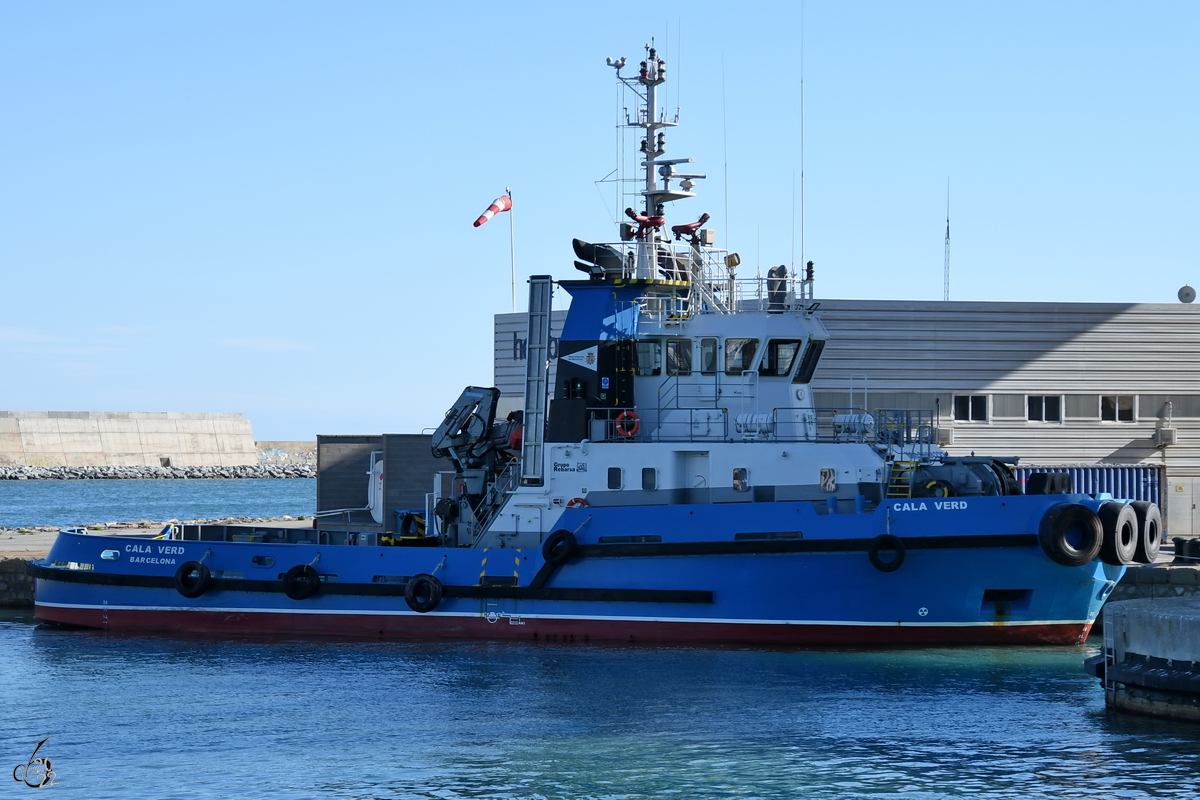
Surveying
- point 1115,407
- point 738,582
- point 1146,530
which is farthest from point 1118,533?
point 1115,407

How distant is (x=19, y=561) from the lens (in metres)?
21.1

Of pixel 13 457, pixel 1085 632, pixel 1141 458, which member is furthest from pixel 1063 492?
pixel 13 457

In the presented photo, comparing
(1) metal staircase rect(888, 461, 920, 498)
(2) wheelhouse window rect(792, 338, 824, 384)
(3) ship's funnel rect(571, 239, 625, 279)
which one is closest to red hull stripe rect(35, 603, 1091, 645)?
(1) metal staircase rect(888, 461, 920, 498)

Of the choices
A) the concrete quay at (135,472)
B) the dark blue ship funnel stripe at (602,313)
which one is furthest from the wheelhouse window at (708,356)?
the concrete quay at (135,472)

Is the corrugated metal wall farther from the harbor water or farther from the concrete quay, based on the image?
the concrete quay

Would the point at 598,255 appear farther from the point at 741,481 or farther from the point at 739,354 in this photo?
the point at 741,481

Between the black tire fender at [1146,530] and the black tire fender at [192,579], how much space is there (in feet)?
36.5

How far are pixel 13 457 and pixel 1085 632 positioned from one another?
303 ft

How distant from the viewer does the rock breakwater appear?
91.8 m

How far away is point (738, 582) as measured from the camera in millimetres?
14977

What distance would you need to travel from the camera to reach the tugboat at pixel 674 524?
14.5m

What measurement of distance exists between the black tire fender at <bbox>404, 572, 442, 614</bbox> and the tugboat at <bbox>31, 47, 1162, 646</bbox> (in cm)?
3

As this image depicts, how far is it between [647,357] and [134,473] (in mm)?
87011

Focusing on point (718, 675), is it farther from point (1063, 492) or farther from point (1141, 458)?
point (1141, 458)
